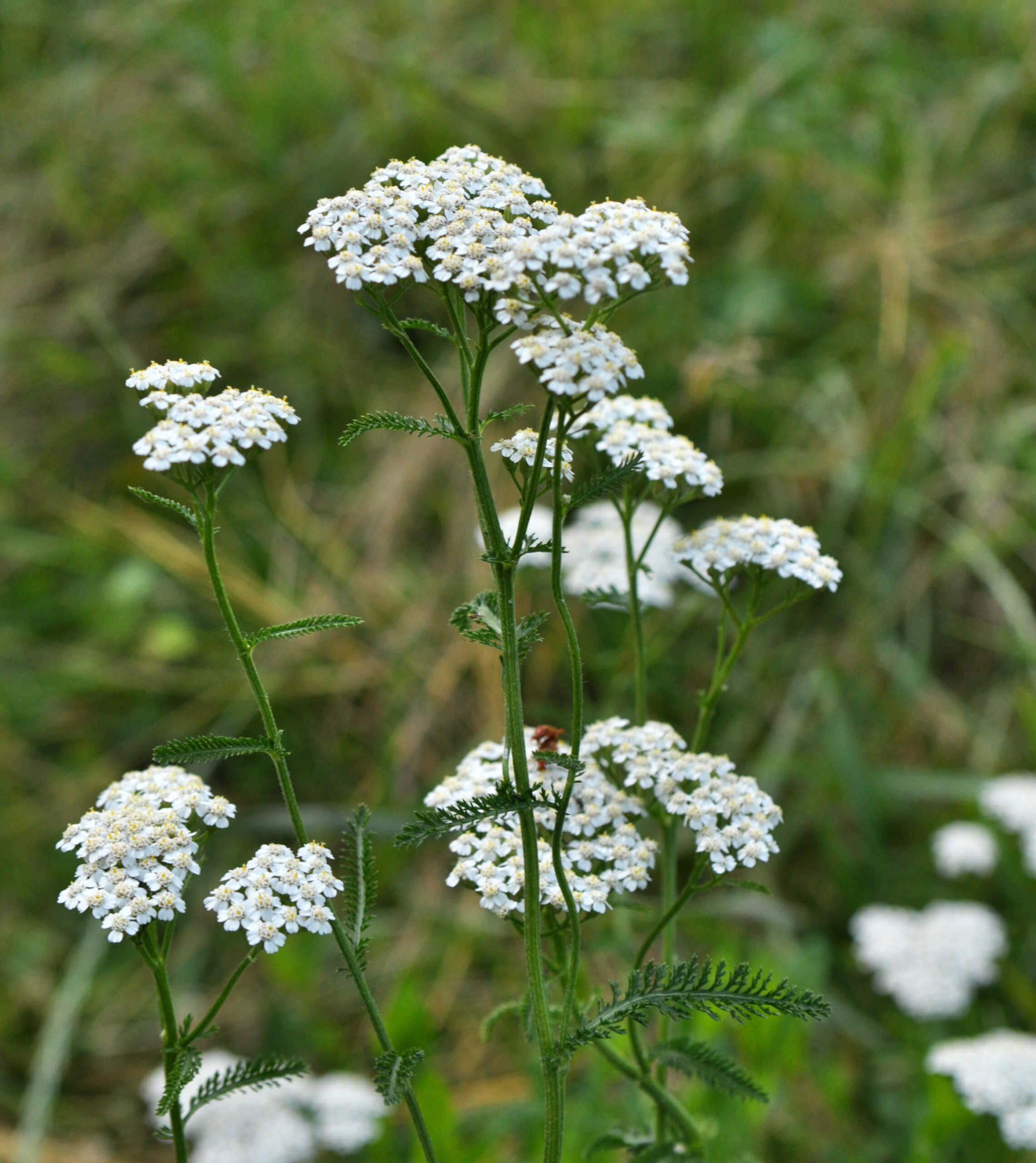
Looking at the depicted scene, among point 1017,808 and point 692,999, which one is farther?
point 1017,808

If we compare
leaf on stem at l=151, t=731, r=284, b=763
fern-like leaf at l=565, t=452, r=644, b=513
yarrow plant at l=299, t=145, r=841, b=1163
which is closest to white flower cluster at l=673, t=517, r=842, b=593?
yarrow plant at l=299, t=145, r=841, b=1163

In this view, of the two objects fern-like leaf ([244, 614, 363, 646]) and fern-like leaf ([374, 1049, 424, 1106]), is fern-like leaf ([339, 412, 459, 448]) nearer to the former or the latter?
fern-like leaf ([244, 614, 363, 646])

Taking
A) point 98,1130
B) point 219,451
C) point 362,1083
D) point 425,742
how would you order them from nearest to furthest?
point 219,451 → point 362,1083 → point 98,1130 → point 425,742

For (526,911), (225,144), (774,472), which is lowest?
(526,911)

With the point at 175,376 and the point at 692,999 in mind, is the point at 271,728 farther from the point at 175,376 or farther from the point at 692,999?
the point at 692,999

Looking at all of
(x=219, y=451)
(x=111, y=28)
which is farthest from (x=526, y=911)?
(x=111, y=28)

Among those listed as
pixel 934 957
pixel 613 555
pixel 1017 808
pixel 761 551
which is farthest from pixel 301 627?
pixel 1017 808

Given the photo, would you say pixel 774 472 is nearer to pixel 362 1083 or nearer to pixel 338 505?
pixel 338 505
